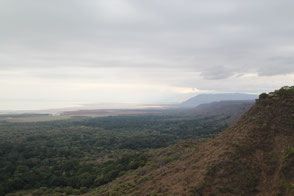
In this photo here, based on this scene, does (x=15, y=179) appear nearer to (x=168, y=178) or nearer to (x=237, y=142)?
(x=168, y=178)

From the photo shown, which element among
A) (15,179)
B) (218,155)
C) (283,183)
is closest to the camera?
(283,183)

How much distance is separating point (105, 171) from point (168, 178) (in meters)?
21.8

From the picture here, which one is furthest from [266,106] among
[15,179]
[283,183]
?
[15,179]

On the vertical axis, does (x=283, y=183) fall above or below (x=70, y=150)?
above

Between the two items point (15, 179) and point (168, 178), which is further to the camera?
point (15, 179)

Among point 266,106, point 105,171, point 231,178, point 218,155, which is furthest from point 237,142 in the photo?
point 105,171

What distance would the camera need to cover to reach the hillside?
1619cm

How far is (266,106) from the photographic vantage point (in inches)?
962

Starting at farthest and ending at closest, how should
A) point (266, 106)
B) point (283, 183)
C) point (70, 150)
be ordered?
point (70, 150)
point (266, 106)
point (283, 183)

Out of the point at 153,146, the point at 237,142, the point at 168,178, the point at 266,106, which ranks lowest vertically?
the point at 153,146

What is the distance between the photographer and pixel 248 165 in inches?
709

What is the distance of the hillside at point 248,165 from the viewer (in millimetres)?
16188

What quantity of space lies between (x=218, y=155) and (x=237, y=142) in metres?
2.59

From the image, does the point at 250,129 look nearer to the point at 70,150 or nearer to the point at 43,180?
the point at 43,180
